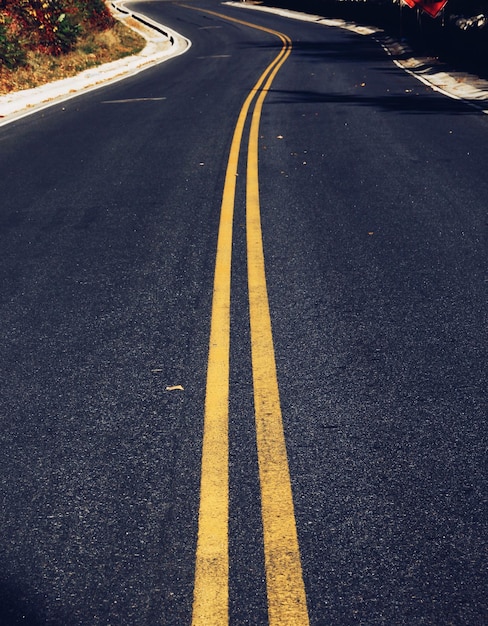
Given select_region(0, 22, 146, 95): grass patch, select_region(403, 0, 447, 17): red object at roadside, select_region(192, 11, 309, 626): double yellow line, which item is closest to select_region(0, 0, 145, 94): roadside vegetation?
select_region(0, 22, 146, 95): grass patch

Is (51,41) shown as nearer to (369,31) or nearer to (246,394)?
(369,31)

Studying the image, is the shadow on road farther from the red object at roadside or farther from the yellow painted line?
the red object at roadside

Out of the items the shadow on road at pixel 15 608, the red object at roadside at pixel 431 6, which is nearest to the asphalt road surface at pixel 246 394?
the shadow on road at pixel 15 608

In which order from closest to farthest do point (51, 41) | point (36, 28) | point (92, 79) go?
point (92, 79) < point (36, 28) < point (51, 41)

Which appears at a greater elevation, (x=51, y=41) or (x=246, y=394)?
(x=246, y=394)

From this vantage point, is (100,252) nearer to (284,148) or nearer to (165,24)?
(284,148)

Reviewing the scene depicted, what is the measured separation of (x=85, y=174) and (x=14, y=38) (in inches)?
649

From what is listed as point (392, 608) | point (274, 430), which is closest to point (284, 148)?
point (274, 430)

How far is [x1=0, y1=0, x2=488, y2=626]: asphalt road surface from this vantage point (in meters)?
3.21

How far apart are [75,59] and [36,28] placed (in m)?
1.59

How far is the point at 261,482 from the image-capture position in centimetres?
382

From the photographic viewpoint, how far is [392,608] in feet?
9.95

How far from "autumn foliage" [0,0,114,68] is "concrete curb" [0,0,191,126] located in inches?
59.2

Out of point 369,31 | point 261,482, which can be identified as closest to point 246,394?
point 261,482
